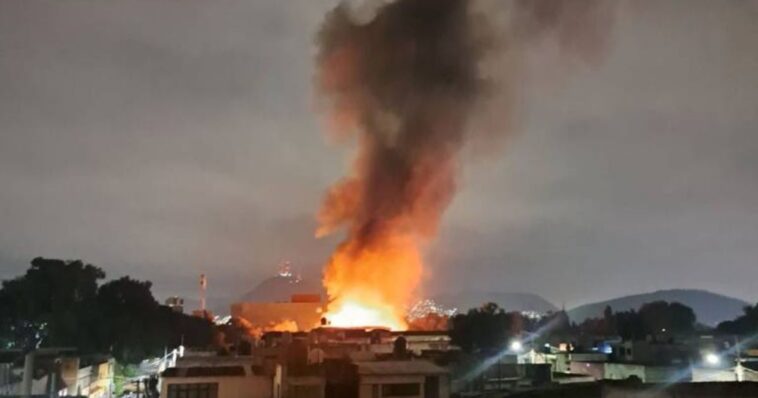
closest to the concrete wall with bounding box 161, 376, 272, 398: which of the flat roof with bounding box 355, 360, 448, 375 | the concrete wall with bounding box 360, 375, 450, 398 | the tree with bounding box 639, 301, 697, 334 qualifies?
the flat roof with bounding box 355, 360, 448, 375

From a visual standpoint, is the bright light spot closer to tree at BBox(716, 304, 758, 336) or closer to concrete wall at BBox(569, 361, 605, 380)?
concrete wall at BBox(569, 361, 605, 380)

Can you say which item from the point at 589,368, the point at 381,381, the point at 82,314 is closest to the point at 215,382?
the point at 381,381

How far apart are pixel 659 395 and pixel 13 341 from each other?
234ft

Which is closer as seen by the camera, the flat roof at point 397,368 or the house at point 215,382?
the flat roof at point 397,368

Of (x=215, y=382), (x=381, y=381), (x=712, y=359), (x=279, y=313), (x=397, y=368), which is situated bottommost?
(x=215, y=382)

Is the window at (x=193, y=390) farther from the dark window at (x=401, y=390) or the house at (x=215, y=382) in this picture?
the dark window at (x=401, y=390)

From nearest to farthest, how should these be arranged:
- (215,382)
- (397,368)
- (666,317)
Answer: (397,368) < (215,382) < (666,317)

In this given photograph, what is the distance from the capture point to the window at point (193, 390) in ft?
110

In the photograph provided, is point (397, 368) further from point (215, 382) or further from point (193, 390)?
point (193, 390)

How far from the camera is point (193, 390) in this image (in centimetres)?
3412

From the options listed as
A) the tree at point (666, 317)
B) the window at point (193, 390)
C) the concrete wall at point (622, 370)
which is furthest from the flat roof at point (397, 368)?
the tree at point (666, 317)

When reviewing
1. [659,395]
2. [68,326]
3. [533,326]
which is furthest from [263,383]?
[533,326]

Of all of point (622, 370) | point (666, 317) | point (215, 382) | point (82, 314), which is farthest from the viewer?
point (666, 317)

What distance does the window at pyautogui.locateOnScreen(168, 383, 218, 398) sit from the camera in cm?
3362
